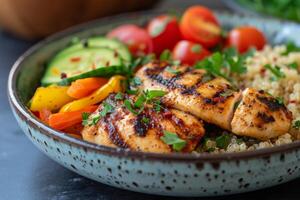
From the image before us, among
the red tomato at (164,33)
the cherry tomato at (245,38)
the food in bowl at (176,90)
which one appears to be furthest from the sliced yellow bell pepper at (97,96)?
the cherry tomato at (245,38)

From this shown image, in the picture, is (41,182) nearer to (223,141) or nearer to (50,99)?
(50,99)

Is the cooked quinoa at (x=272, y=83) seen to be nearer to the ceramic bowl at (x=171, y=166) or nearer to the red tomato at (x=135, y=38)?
the ceramic bowl at (x=171, y=166)

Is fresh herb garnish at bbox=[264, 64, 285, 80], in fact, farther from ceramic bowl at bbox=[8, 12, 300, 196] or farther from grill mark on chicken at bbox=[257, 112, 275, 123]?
ceramic bowl at bbox=[8, 12, 300, 196]

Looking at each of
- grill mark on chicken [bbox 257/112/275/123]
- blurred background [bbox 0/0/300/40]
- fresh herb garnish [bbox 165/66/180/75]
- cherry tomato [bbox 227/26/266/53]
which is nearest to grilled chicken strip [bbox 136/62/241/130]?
fresh herb garnish [bbox 165/66/180/75]

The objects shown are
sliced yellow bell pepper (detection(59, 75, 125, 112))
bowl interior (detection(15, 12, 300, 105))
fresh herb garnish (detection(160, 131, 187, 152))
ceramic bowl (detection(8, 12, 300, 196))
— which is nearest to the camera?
ceramic bowl (detection(8, 12, 300, 196))

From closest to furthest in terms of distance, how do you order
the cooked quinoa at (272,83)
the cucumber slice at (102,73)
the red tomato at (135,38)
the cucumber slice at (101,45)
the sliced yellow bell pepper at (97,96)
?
the cooked quinoa at (272,83) → the sliced yellow bell pepper at (97,96) → the cucumber slice at (102,73) → the cucumber slice at (101,45) → the red tomato at (135,38)

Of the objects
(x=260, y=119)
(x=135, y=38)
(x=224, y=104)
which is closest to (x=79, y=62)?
(x=135, y=38)
